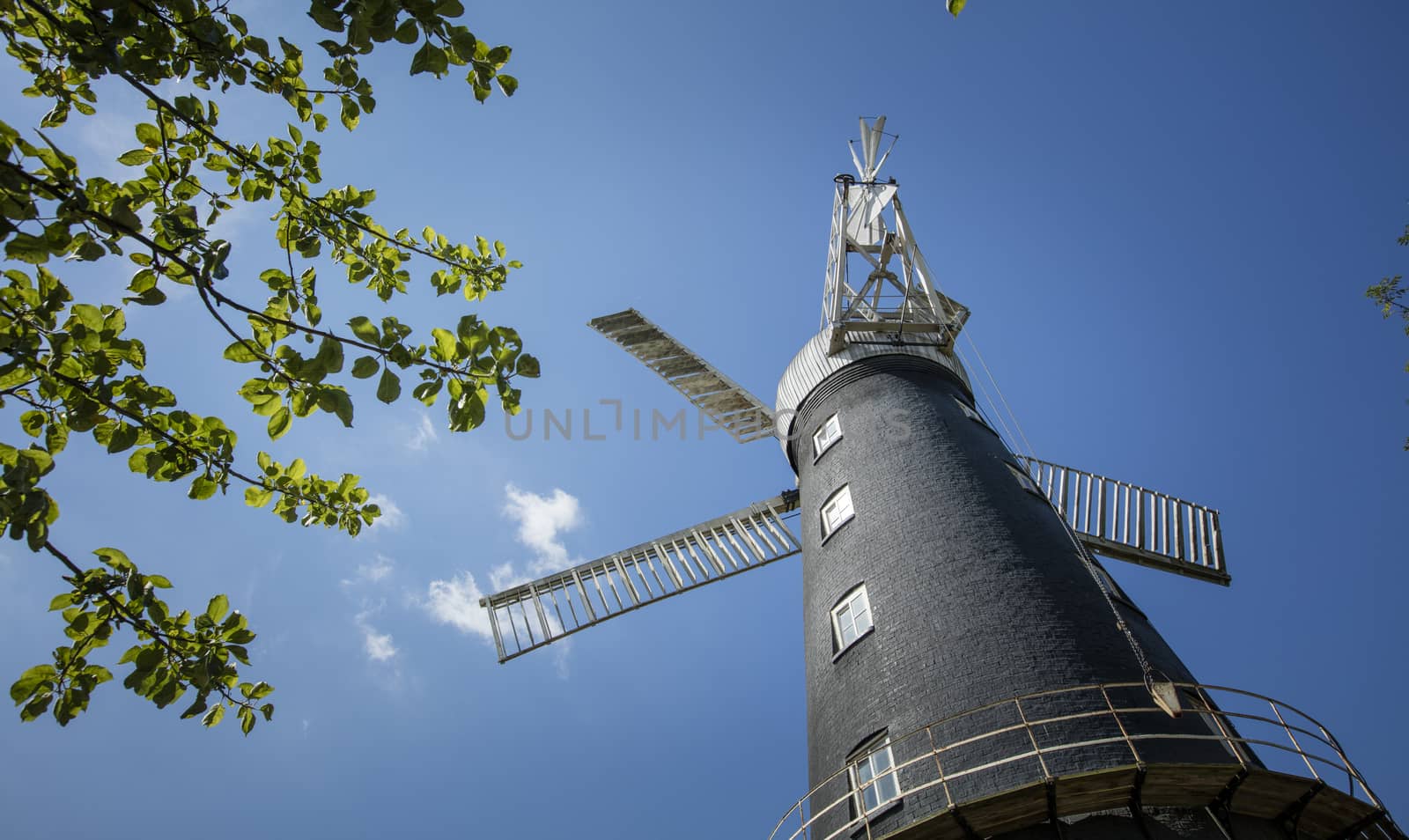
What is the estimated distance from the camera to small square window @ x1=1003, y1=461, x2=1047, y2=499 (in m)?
13.7

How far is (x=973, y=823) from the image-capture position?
7.32 m

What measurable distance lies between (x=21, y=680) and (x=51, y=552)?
0.71 metres

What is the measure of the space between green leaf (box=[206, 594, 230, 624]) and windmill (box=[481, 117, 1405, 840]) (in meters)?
5.85

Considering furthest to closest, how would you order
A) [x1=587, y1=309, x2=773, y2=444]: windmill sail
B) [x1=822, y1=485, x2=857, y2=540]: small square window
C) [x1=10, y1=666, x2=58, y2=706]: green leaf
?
[x1=587, y1=309, x2=773, y2=444]: windmill sail → [x1=822, y1=485, x2=857, y2=540]: small square window → [x1=10, y1=666, x2=58, y2=706]: green leaf

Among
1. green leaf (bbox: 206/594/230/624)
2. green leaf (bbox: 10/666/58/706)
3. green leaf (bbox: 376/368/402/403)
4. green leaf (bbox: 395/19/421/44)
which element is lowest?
green leaf (bbox: 10/666/58/706)

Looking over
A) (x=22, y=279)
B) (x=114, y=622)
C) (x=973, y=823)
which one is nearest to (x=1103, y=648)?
(x=973, y=823)

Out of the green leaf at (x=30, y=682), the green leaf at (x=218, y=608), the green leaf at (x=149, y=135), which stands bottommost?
the green leaf at (x=30, y=682)

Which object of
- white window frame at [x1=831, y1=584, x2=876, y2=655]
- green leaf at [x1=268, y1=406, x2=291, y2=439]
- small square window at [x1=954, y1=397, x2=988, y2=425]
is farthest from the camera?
small square window at [x1=954, y1=397, x2=988, y2=425]

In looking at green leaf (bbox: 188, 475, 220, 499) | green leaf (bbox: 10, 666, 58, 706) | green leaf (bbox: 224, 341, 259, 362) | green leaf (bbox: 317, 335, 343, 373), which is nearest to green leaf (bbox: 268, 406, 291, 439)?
green leaf (bbox: 224, 341, 259, 362)

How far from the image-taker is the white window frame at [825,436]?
15.7 metres

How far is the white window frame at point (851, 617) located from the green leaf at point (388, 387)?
8.72 metres

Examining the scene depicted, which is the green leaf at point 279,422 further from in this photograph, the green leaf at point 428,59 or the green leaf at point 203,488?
the green leaf at point 428,59

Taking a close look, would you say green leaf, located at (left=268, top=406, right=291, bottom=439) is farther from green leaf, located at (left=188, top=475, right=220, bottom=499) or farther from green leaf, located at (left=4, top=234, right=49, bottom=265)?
green leaf, located at (left=4, top=234, right=49, bottom=265)

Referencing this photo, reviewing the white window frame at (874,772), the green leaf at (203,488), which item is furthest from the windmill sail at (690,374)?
the green leaf at (203,488)
